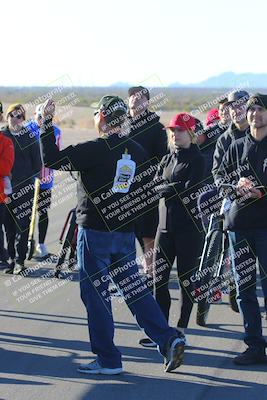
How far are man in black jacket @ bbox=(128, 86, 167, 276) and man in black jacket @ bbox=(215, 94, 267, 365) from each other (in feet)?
6.86

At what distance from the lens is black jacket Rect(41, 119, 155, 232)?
252 inches

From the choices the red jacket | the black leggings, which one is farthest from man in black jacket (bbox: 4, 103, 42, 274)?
the red jacket

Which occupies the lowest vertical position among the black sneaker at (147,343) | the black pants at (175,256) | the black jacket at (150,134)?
the black sneaker at (147,343)

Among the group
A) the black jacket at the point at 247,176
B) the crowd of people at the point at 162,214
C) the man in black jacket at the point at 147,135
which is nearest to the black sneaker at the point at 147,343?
the crowd of people at the point at 162,214

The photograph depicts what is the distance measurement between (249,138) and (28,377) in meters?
2.58

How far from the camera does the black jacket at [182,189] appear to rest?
24.8ft

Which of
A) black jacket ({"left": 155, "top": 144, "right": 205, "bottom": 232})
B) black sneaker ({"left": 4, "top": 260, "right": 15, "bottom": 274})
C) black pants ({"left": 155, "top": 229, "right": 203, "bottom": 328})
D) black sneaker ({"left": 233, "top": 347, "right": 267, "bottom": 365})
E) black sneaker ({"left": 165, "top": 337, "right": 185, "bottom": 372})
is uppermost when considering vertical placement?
black jacket ({"left": 155, "top": 144, "right": 205, "bottom": 232})

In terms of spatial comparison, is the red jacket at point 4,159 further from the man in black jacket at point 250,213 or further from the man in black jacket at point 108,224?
the man in black jacket at point 250,213

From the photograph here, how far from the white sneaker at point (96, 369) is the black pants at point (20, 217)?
13.4ft

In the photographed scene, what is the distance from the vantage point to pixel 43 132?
21.0 feet

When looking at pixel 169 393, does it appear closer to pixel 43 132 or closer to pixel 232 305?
pixel 43 132

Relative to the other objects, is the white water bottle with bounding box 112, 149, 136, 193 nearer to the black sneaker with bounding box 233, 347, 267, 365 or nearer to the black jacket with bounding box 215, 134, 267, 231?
the black jacket with bounding box 215, 134, 267, 231

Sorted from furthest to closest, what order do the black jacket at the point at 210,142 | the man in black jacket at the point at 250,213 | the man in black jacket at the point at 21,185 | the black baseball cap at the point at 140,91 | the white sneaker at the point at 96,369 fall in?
the man in black jacket at the point at 21,185, the black jacket at the point at 210,142, the black baseball cap at the point at 140,91, the man in black jacket at the point at 250,213, the white sneaker at the point at 96,369

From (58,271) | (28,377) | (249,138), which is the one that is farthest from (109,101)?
(58,271)
